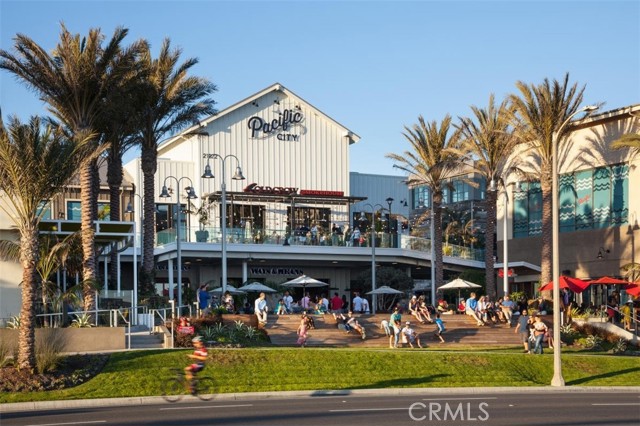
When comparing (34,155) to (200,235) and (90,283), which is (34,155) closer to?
(90,283)

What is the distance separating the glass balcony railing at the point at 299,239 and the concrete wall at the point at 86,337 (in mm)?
23380

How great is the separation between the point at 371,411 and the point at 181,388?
18.0ft

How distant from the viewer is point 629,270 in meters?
46.3

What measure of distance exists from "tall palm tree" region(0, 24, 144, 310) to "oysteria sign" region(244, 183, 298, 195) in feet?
90.7

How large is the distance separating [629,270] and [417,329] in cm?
1155

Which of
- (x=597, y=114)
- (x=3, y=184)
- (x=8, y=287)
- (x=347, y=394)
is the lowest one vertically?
(x=347, y=394)

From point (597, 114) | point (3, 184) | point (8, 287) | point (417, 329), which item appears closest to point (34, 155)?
point (3, 184)

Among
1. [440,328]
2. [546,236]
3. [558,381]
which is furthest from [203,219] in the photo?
[558,381]

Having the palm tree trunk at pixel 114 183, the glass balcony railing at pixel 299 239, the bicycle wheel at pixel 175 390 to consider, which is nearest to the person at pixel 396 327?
the bicycle wheel at pixel 175 390

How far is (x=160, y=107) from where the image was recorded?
45.3 metres

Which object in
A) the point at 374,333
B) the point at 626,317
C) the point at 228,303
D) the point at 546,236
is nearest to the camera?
the point at 374,333

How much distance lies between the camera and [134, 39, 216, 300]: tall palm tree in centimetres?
4484

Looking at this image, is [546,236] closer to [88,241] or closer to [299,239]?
[299,239]

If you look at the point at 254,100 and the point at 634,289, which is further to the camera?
the point at 254,100
